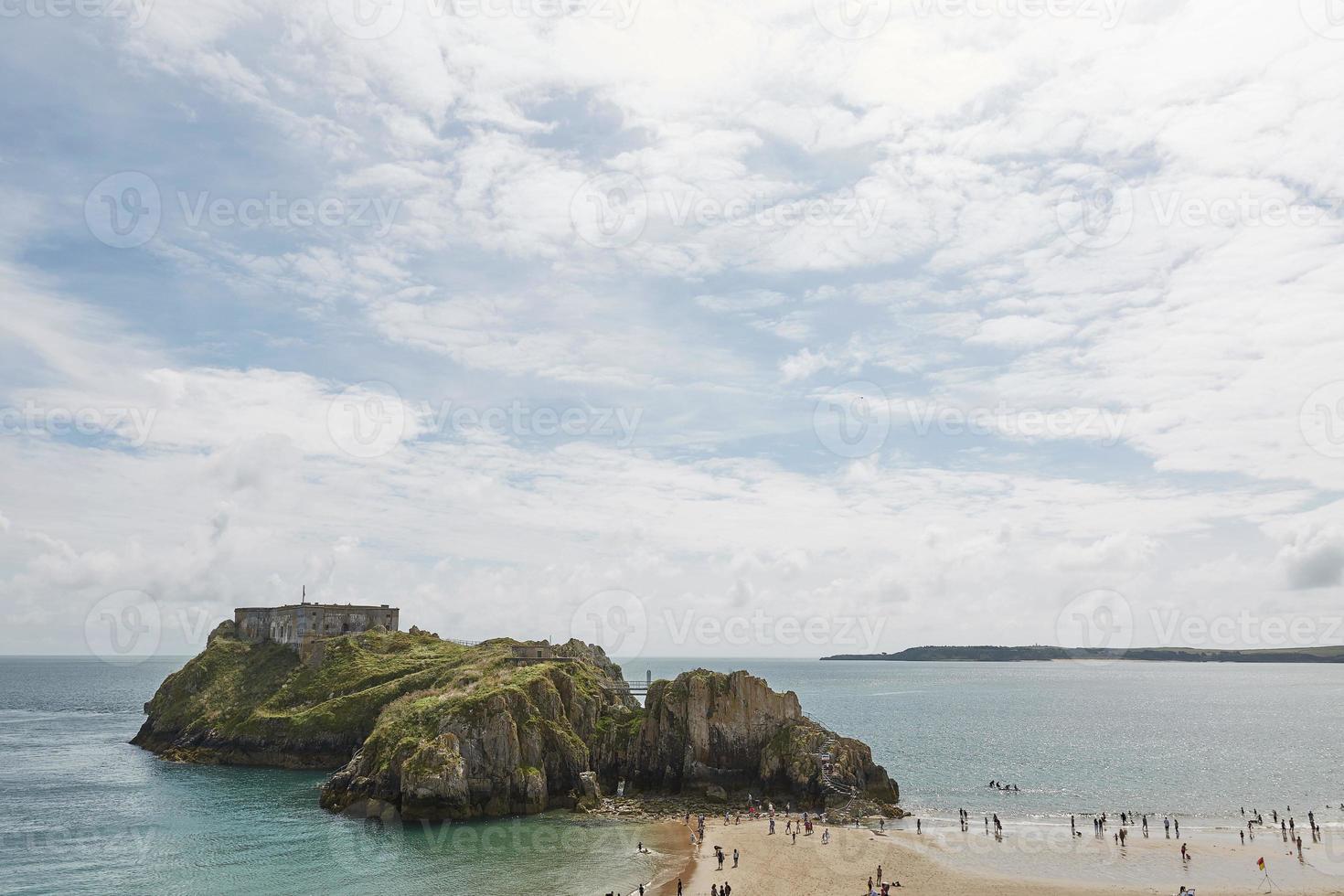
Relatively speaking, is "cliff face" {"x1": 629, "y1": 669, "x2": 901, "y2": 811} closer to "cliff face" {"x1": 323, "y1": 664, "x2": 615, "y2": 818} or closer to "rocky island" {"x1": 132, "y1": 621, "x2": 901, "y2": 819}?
"rocky island" {"x1": 132, "y1": 621, "x2": 901, "y2": 819}

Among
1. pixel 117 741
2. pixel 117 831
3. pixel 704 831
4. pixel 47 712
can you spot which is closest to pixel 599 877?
pixel 704 831

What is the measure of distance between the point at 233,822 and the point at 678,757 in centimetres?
3831

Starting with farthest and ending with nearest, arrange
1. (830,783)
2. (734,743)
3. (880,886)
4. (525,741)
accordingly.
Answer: (734,743), (830,783), (525,741), (880,886)

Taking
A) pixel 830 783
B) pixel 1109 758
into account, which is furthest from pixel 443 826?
pixel 1109 758

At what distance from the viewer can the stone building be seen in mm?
124000

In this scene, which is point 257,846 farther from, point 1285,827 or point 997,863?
point 1285,827

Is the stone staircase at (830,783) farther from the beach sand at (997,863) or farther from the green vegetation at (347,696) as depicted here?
the green vegetation at (347,696)

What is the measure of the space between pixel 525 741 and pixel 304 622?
64.9 meters

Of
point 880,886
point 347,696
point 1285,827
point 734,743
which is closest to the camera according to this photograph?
point 880,886

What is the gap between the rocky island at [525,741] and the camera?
70.8 metres

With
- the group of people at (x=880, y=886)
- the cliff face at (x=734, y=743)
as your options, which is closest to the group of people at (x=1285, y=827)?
the cliff face at (x=734, y=743)

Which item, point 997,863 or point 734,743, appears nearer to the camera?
point 997,863

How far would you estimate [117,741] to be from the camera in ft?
383

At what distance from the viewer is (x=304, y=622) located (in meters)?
124
